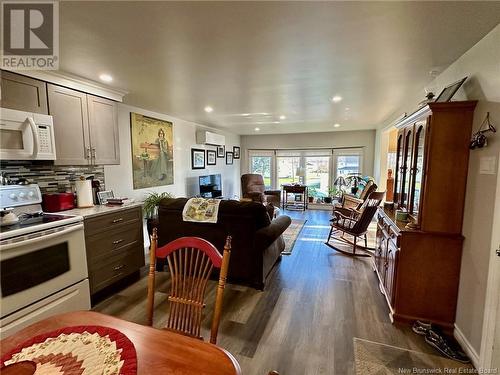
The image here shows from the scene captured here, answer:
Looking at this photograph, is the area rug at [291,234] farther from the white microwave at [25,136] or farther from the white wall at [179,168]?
the white microwave at [25,136]

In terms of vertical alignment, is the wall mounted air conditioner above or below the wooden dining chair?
above

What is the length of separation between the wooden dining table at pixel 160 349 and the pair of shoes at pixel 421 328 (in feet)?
6.71

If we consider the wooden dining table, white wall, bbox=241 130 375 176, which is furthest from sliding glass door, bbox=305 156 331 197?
the wooden dining table

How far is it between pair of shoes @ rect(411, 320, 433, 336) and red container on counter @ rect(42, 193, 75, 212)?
364 centimetres

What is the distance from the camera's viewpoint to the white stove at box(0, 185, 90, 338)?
1.79 m

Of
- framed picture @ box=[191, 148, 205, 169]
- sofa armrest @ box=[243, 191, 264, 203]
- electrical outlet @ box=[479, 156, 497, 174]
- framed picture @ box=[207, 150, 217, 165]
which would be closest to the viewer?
electrical outlet @ box=[479, 156, 497, 174]

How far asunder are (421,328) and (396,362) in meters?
0.49

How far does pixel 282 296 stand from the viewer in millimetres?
2721

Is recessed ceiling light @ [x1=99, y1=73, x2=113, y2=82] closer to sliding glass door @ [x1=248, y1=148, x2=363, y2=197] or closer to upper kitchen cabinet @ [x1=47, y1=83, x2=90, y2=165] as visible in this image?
upper kitchen cabinet @ [x1=47, y1=83, x2=90, y2=165]

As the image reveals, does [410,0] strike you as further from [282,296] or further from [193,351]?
[282,296]

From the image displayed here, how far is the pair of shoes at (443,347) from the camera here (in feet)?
5.97

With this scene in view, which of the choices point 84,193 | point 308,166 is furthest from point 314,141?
point 84,193

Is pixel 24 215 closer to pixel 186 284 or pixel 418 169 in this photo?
pixel 186 284

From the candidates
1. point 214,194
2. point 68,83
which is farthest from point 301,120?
point 68,83
